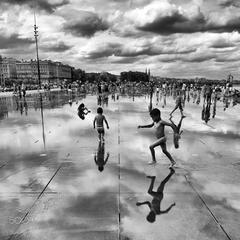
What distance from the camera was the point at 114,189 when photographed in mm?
5441

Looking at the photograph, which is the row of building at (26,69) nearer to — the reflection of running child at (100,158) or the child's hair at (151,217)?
the reflection of running child at (100,158)

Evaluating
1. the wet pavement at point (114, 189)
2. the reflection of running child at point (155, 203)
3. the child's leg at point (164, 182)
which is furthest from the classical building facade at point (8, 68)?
the reflection of running child at point (155, 203)

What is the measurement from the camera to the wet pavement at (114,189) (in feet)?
13.4

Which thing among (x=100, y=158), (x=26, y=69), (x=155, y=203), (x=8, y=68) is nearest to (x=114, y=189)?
(x=155, y=203)

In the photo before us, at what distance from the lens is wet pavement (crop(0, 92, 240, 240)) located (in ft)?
13.4

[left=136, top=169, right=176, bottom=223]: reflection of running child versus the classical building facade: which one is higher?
the classical building facade

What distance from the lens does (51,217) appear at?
4406mm

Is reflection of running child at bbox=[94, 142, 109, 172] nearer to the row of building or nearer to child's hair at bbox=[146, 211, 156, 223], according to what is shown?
child's hair at bbox=[146, 211, 156, 223]

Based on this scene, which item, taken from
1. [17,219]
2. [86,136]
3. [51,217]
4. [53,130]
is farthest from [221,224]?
[53,130]

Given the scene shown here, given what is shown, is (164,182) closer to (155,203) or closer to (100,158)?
(155,203)

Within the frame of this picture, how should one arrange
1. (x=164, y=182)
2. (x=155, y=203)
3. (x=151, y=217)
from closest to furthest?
(x=151, y=217)
(x=155, y=203)
(x=164, y=182)

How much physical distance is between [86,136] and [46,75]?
190353mm

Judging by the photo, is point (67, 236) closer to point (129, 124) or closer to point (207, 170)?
point (207, 170)

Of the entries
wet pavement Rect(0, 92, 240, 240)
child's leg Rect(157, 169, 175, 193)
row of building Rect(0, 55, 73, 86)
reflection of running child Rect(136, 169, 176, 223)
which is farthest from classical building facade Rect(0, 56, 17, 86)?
reflection of running child Rect(136, 169, 176, 223)
